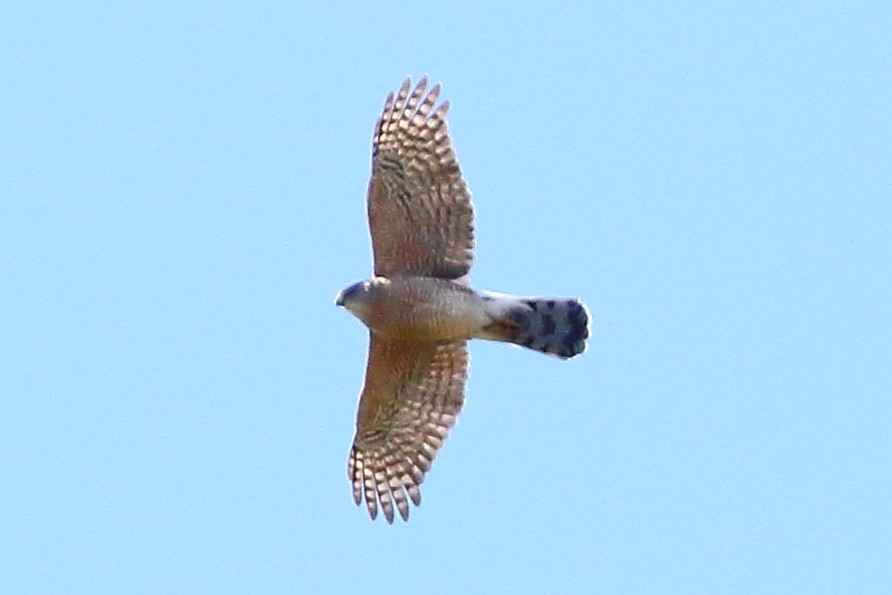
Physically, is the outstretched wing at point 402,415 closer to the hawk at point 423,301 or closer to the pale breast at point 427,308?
the hawk at point 423,301

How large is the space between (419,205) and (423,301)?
65cm

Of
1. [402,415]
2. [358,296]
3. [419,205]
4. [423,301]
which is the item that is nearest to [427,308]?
[423,301]

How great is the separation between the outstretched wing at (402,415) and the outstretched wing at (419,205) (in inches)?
22.1

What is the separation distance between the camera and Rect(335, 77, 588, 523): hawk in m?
12.4

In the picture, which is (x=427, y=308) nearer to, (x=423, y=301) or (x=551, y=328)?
(x=423, y=301)

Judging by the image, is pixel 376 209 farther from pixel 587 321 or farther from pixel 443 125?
pixel 587 321

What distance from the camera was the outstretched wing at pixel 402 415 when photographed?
12703 mm

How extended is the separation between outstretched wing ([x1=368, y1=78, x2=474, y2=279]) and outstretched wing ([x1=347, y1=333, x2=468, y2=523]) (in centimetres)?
56

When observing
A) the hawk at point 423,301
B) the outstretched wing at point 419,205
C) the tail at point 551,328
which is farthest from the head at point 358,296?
the tail at point 551,328

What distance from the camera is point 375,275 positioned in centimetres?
1265

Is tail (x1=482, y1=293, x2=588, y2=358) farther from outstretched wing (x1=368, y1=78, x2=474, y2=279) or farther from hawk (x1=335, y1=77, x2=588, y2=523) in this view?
outstretched wing (x1=368, y1=78, x2=474, y2=279)

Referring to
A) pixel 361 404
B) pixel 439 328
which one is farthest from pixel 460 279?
pixel 361 404

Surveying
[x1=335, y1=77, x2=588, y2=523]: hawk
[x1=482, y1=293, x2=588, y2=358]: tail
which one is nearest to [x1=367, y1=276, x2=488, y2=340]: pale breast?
[x1=335, y1=77, x2=588, y2=523]: hawk

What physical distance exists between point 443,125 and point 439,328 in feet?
4.55
